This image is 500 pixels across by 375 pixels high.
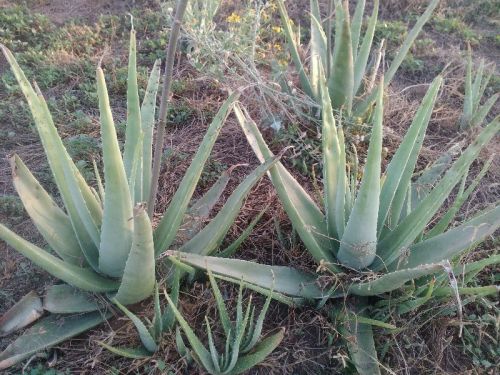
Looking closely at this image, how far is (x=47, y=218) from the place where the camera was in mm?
1830

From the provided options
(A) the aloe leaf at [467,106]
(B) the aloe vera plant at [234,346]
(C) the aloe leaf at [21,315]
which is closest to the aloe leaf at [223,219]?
(B) the aloe vera plant at [234,346]

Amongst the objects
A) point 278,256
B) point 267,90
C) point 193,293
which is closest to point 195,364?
point 193,293

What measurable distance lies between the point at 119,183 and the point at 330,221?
855 mm

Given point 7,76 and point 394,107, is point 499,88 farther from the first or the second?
point 7,76

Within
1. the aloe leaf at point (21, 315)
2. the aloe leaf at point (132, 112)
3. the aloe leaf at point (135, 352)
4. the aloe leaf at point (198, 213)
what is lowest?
the aloe leaf at point (135, 352)

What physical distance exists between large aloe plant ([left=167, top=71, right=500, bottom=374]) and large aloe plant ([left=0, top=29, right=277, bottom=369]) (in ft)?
0.52

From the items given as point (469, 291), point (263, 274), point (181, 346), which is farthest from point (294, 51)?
point (181, 346)

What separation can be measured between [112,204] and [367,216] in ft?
2.77

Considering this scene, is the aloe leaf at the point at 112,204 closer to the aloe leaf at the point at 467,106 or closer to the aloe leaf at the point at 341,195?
the aloe leaf at the point at 341,195

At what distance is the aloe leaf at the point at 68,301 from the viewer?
1.78 m

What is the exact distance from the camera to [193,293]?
1.98 metres

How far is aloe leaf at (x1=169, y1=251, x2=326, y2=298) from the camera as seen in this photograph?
5.72ft

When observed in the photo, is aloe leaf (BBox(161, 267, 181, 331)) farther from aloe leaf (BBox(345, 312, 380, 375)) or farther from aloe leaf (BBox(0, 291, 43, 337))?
aloe leaf (BBox(345, 312, 380, 375))

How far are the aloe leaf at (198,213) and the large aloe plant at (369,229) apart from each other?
237 mm
